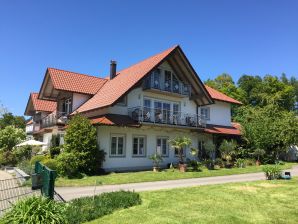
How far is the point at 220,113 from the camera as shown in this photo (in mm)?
35156

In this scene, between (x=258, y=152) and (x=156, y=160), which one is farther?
(x=258, y=152)

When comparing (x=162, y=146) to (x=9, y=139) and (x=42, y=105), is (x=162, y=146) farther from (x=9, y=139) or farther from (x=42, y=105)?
(x=42, y=105)

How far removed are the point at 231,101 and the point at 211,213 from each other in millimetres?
27809

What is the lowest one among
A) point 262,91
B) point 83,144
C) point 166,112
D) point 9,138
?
point 83,144

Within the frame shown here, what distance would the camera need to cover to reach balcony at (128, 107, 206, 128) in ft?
82.7

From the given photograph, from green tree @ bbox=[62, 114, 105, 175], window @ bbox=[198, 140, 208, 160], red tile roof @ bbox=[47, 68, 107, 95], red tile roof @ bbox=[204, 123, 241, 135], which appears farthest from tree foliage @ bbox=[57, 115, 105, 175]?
window @ bbox=[198, 140, 208, 160]

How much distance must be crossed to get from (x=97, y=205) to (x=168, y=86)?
65.5 ft

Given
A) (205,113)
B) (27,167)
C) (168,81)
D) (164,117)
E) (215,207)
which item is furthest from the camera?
(205,113)

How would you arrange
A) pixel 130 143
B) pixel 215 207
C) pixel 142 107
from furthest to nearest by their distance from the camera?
pixel 142 107
pixel 130 143
pixel 215 207

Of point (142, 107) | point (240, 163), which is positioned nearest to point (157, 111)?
point (142, 107)

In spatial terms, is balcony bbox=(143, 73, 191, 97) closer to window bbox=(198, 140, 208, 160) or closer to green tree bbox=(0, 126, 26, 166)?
window bbox=(198, 140, 208, 160)

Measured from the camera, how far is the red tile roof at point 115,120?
22438 millimetres

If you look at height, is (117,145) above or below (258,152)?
Result: above

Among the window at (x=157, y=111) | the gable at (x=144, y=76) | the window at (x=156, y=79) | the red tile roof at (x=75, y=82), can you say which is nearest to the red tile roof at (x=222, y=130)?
the gable at (x=144, y=76)
